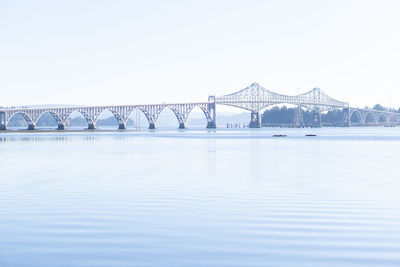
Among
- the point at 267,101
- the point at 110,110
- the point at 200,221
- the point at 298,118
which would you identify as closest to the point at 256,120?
the point at 267,101

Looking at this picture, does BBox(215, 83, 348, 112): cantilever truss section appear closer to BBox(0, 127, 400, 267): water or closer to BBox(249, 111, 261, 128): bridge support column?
BBox(249, 111, 261, 128): bridge support column

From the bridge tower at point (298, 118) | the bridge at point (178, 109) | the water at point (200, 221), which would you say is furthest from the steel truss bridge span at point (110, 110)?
the water at point (200, 221)

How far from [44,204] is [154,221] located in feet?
11.0

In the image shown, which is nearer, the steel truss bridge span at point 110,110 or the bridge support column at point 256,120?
the steel truss bridge span at point 110,110

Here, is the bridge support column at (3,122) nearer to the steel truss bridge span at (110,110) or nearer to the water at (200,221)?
the steel truss bridge span at (110,110)

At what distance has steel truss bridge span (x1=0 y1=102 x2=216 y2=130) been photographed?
128250 millimetres

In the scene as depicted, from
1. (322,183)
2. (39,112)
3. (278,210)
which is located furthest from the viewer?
(39,112)

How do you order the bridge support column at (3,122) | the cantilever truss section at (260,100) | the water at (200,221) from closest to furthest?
the water at (200,221) < the bridge support column at (3,122) < the cantilever truss section at (260,100)

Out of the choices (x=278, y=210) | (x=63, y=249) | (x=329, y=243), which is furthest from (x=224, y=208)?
(x=63, y=249)

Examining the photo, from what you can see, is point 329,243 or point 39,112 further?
point 39,112

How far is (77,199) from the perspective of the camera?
11.6 meters

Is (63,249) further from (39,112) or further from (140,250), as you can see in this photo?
(39,112)

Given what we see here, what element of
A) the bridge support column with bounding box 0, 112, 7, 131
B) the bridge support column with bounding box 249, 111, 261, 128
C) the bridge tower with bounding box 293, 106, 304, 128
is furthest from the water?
the bridge tower with bounding box 293, 106, 304, 128

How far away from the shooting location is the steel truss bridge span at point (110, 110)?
128250 millimetres
